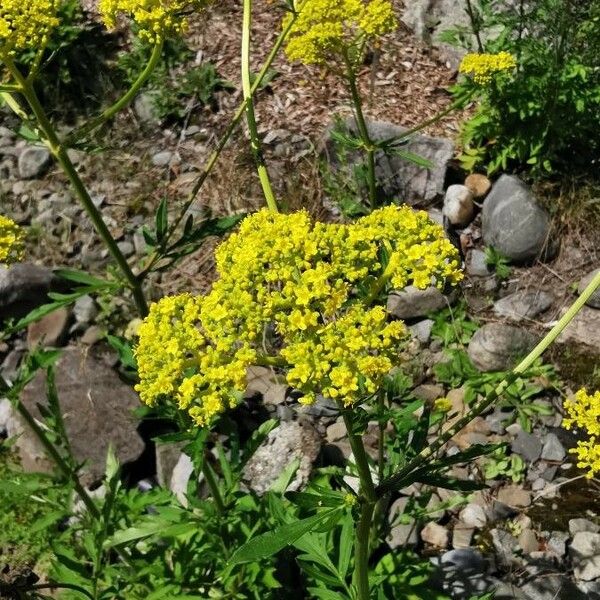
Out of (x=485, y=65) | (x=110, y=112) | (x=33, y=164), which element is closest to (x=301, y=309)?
(x=110, y=112)

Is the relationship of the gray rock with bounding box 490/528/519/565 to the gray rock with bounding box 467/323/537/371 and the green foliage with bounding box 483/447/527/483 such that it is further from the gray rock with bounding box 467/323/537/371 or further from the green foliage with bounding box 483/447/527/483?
the gray rock with bounding box 467/323/537/371

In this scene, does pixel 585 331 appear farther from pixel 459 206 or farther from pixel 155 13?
pixel 155 13

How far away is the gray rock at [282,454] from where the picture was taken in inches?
179

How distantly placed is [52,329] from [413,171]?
10.5 feet

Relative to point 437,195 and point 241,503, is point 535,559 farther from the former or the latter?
point 437,195

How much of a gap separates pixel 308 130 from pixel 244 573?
432cm

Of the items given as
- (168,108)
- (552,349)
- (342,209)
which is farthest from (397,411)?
(168,108)

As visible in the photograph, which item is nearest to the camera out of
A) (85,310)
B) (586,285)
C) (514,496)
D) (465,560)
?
(465,560)

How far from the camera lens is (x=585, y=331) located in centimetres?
527

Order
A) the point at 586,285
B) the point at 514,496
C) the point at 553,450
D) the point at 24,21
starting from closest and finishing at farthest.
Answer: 1. the point at 24,21
2. the point at 514,496
3. the point at 553,450
4. the point at 586,285

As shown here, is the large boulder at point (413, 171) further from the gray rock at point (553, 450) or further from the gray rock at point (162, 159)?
the gray rock at point (553, 450)

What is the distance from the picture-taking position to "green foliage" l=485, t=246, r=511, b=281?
5.64 m

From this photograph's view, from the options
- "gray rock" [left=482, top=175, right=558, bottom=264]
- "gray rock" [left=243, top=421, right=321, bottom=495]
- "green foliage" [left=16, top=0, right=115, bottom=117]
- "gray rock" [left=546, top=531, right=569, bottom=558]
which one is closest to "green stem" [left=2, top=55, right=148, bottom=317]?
"gray rock" [left=243, top=421, right=321, bottom=495]

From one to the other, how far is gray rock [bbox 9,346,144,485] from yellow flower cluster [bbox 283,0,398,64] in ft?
8.96
